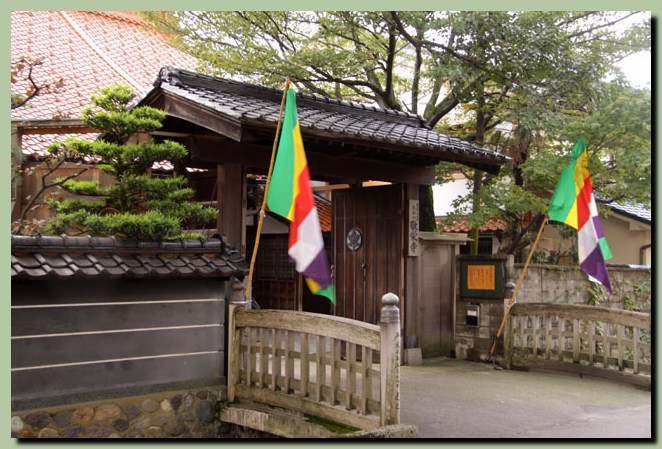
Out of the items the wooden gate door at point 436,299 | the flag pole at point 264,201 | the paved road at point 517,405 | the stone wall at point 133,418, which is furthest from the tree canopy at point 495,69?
the stone wall at point 133,418

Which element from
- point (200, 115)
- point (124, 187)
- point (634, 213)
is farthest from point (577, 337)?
point (634, 213)

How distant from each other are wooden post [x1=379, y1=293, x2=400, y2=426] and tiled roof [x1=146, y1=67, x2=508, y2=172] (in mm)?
2877

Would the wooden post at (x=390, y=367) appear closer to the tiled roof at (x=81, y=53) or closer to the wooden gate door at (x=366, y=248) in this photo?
the wooden gate door at (x=366, y=248)

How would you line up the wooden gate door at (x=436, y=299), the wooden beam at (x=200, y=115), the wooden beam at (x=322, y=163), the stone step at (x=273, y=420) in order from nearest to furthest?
the stone step at (x=273, y=420), the wooden beam at (x=200, y=115), the wooden beam at (x=322, y=163), the wooden gate door at (x=436, y=299)

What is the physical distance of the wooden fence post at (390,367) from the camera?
6.28 m

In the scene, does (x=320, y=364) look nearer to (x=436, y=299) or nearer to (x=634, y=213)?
(x=436, y=299)

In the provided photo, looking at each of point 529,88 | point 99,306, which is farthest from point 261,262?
point 99,306

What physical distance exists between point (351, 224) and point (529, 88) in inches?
166

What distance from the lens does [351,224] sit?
37.3 feet

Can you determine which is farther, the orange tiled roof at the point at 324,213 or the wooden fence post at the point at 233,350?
the orange tiled roof at the point at 324,213

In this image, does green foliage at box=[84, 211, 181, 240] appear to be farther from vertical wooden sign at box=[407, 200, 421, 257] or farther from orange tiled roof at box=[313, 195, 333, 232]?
orange tiled roof at box=[313, 195, 333, 232]

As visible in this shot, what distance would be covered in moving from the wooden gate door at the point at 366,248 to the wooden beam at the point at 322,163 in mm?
326

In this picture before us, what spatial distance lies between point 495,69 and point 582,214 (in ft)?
13.0

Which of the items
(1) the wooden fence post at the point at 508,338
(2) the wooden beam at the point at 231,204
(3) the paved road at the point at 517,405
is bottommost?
(3) the paved road at the point at 517,405
